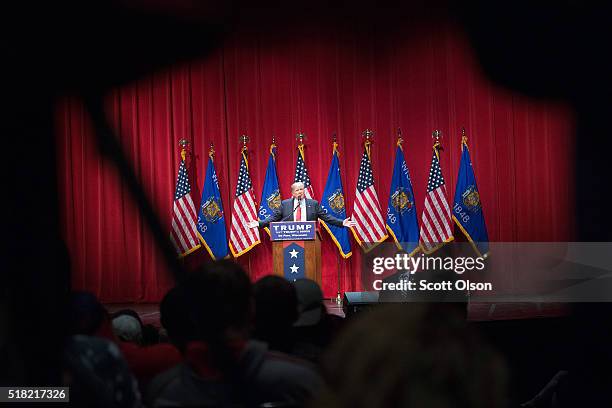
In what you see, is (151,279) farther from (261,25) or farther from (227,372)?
(227,372)

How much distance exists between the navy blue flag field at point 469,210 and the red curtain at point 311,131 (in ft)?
0.89

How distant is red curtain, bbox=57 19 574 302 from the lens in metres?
7.59

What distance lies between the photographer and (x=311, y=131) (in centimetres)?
783

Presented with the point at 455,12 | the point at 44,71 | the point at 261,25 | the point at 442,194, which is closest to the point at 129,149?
the point at 261,25

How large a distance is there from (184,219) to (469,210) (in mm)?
3404

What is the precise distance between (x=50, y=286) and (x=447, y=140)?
622 centimetres

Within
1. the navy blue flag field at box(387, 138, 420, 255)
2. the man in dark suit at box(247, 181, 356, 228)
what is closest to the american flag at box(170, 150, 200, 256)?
the man in dark suit at box(247, 181, 356, 228)

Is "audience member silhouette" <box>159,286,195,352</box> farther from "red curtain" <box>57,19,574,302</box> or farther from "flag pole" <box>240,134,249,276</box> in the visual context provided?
"red curtain" <box>57,19,574,302</box>

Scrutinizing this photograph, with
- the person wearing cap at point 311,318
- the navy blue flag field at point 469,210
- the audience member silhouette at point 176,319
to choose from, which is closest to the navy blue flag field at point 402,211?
the navy blue flag field at point 469,210

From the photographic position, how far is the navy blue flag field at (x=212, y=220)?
743 cm

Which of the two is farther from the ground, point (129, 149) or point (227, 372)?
point (129, 149)

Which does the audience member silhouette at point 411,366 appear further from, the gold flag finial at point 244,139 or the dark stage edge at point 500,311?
the gold flag finial at point 244,139

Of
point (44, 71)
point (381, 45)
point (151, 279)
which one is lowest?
point (151, 279)

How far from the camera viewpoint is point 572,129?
24.7ft
